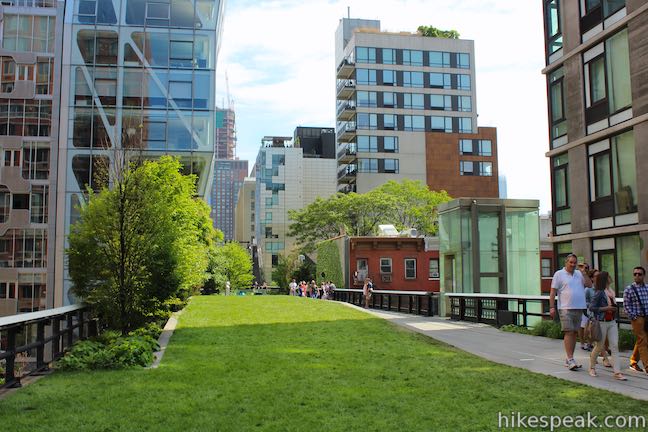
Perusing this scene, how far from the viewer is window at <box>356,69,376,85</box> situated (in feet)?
292

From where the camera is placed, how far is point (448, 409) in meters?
7.47

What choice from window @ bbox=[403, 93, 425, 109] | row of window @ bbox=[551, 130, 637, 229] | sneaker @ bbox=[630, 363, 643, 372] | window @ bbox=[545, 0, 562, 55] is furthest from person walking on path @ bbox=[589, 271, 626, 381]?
window @ bbox=[403, 93, 425, 109]

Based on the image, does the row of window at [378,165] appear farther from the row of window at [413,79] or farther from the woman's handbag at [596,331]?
the woman's handbag at [596,331]

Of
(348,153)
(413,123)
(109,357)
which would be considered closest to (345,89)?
(348,153)

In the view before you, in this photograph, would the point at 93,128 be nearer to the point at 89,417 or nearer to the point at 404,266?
the point at 404,266

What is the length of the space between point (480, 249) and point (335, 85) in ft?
250

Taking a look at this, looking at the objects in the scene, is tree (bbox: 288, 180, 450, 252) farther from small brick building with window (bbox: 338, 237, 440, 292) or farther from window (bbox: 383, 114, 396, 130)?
Result: window (bbox: 383, 114, 396, 130)

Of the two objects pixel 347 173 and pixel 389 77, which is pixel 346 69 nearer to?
pixel 389 77

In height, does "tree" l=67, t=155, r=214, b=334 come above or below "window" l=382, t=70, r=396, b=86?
below

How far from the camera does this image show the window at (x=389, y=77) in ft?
295

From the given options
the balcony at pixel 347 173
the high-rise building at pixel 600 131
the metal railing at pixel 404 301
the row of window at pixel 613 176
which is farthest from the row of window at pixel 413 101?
the row of window at pixel 613 176

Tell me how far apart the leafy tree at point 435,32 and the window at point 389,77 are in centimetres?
1083

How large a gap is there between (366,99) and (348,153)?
7.60 metres

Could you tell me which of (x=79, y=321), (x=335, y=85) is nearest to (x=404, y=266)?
(x=79, y=321)
